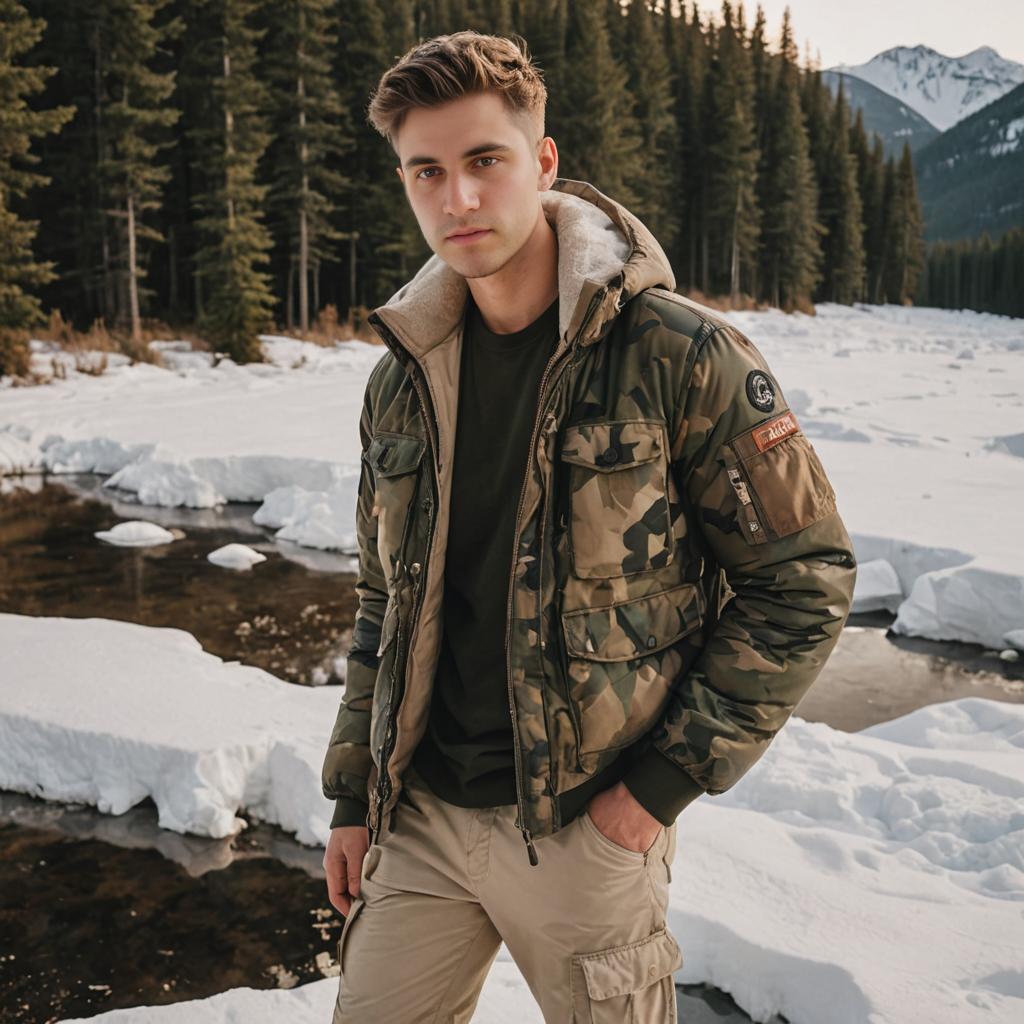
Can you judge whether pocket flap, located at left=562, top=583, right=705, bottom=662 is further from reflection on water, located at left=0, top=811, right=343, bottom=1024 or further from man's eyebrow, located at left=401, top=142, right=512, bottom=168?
reflection on water, located at left=0, top=811, right=343, bottom=1024

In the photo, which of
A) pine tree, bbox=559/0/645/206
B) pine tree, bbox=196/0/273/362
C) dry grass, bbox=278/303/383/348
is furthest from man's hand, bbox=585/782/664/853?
pine tree, bbox=559/0/645/206

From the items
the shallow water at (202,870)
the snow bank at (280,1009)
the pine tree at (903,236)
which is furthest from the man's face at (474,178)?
the pine tree at (903,236)

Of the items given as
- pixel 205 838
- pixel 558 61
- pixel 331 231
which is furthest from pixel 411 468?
pixel 558 61

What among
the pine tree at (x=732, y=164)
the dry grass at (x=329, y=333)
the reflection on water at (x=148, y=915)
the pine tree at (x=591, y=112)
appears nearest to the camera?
the reflection on water at (x=148, y=915)

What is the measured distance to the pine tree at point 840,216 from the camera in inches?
2162

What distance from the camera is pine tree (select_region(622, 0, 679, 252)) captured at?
4091cm

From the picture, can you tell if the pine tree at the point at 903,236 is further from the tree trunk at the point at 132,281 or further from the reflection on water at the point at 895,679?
the reflection on water at the point at 895,679

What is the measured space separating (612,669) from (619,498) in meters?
0.27

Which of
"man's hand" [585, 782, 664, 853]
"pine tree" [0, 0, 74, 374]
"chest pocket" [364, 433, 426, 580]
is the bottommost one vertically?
"man's hand" [585, 782, 664, 853]

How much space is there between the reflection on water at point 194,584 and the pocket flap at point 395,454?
434 centimetres

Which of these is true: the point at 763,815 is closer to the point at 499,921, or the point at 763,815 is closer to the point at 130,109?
the point at 499,921

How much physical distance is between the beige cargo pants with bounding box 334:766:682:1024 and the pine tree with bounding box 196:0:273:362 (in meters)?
20.9

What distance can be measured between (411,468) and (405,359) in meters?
0.20

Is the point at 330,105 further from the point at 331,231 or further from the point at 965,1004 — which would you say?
the point at 965,1004
